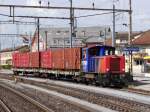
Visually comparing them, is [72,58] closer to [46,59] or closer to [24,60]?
[46,59]

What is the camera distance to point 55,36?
152 m

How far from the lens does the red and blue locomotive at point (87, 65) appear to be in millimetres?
34062

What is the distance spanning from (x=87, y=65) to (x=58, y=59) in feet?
34.6

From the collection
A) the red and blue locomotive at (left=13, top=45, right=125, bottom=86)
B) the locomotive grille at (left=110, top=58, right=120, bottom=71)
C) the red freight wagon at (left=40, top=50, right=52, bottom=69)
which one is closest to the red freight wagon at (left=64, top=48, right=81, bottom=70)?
the red and blue locomotive at (left=13, top=45, right=125, bottom=86)

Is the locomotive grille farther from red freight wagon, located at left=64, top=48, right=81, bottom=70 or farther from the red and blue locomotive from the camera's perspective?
red freight wagon, located at left=64, top=48, right=81, bottom=70

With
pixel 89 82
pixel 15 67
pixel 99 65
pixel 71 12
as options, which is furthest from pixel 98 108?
pixel 15 67

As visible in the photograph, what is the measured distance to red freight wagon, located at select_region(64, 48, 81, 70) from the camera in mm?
39700

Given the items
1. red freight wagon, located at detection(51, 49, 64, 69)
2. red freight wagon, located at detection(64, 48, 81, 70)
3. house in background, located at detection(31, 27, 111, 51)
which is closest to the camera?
red freight wagon, located at detection(64, 48, 81, 70)

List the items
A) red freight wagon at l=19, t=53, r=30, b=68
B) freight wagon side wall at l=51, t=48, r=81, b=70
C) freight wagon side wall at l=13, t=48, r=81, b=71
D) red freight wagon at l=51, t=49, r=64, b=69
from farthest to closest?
red freight wagon at l=19, t=53, r=30, b=68
red freight wagon at l=51, t=49, r=64, b=69
freight wagon side wall at l=13, t=48, r=81, b=71
freight wagon side wall at l=51, t=48, r=81, b=70

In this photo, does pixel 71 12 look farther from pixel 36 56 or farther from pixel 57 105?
pixel 57 105

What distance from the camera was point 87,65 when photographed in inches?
1460

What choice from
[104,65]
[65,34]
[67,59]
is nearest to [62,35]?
[65,34]

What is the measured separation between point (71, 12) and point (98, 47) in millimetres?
13543

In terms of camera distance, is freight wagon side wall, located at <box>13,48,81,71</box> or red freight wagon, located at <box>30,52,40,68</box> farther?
red freight wagon, located at <box>30,52,40,68</box>
